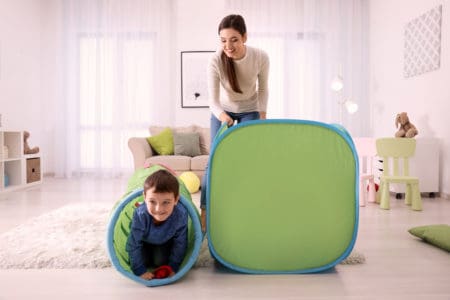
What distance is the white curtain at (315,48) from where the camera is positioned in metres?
6.12

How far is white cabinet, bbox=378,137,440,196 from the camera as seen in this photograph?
4.13 m

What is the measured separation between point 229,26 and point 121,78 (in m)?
4.49

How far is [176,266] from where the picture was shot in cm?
176

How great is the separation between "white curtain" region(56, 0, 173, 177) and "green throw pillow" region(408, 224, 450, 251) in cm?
447

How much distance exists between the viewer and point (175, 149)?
4.98 metres

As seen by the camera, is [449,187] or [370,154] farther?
[370,154]

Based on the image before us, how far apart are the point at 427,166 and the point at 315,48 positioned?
9.04 feet

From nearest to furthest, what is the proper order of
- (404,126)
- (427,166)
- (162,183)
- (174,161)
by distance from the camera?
(162,183) → (427,166) → (404,126) → (174,161)

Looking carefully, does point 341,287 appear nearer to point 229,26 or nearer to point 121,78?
point 229,26

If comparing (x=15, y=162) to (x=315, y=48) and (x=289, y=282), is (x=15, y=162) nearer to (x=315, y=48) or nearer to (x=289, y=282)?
(x=289, y=282)

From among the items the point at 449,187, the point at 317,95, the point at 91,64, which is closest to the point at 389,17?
the point at 317,95

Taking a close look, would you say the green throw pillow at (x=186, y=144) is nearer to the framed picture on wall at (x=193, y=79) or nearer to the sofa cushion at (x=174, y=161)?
the sofa cushion at (x=174, y=161)

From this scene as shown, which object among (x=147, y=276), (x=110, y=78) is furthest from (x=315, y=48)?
(x=147, y=276)

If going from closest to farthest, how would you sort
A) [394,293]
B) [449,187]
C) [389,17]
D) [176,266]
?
[394,293]
[176,266]
[449,187]
[389,17]
